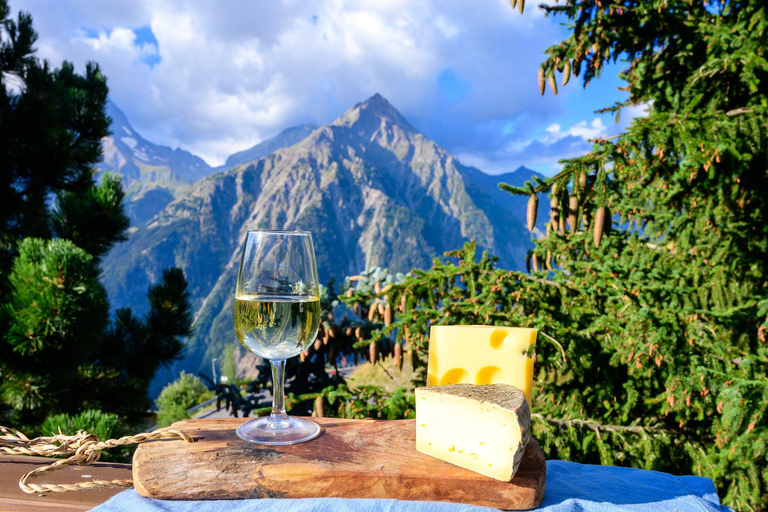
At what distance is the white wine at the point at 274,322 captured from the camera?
1.41 m

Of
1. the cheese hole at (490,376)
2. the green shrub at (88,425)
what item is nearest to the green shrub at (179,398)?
the green shrub at (88,425)

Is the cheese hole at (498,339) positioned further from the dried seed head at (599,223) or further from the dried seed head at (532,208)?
the dried seed head at (599,223)

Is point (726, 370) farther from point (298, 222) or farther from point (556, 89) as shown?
point (298, 222)

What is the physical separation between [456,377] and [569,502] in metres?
0.60

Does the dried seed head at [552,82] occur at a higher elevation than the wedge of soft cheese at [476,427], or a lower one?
higher

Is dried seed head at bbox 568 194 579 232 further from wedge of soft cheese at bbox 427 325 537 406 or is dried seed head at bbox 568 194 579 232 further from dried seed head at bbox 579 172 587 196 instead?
wedge of soft cheese at bbox 427 325 537 406

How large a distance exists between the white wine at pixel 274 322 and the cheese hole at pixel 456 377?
0.54m

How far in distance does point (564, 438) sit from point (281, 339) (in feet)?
6.77

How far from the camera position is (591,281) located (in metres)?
2.88

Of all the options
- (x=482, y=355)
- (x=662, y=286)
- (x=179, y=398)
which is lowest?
(x=179, y=398)

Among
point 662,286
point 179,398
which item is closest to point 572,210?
point 662,286

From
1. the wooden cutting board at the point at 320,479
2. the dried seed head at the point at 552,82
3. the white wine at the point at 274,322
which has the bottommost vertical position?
the wooden cutting board at the point at 320,479

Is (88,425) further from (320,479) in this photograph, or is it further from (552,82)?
(552,82)

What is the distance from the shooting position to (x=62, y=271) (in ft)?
11.6
